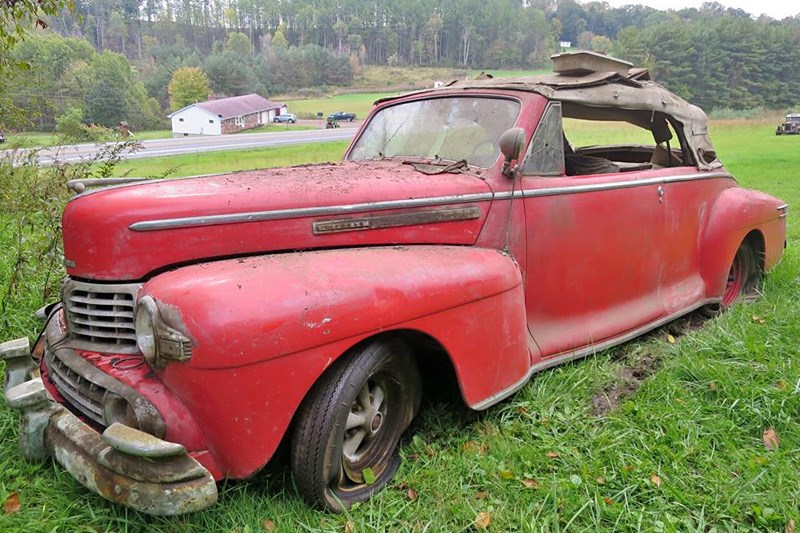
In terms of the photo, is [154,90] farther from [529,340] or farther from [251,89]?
[529,340]

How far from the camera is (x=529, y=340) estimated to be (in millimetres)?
3217

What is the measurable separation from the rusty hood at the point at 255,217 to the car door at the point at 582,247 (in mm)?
486

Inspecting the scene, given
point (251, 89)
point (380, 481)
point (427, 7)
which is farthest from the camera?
point (427, 7)

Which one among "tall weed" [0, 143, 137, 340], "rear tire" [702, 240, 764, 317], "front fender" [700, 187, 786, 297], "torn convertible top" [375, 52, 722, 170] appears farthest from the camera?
"rear tire" [702, 240, 764, 317]

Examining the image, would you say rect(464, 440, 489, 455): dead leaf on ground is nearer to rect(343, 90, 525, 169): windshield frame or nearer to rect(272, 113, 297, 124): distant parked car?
rect(343, 90, 525, 169): windshield frame

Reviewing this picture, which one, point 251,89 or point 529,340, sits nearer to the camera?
point 529,340

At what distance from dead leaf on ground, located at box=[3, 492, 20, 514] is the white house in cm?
4395

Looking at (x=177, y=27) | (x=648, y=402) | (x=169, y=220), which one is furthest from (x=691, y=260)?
(x=177, y=27)

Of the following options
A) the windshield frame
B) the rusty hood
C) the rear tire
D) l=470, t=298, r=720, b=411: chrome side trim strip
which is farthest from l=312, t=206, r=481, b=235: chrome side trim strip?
the rear tire

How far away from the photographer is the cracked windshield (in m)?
3.34

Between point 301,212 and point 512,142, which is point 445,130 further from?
point 301,212

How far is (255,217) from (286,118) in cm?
4807

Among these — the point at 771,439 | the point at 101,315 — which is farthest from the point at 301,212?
the point at 771,439

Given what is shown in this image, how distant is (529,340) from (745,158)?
1842cm
